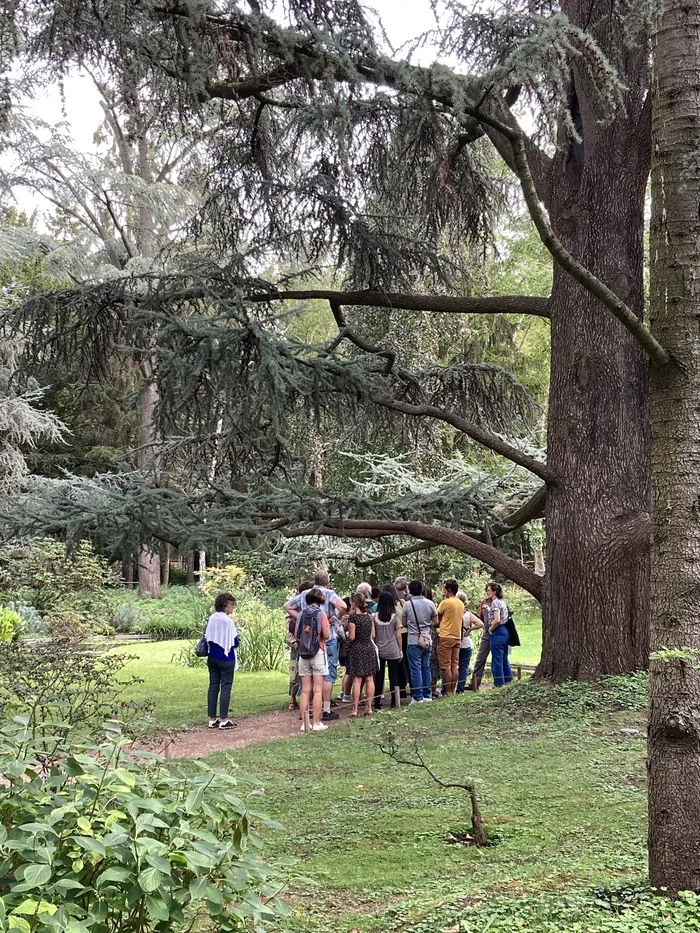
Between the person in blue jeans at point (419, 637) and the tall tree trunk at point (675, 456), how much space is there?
23.7ft

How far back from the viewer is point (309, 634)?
8828 mm

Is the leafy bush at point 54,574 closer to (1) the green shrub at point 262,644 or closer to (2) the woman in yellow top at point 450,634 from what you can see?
(1) the green shrub at point 262,644

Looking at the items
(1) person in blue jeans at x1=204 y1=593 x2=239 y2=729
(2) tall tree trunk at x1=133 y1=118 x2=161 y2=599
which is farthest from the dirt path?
(2) tall tree trunk at x1=133 y1=118 x2=161 y2=599

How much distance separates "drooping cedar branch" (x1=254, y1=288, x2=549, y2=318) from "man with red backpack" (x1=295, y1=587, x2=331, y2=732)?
280 centimetres

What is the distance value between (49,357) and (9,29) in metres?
2.57

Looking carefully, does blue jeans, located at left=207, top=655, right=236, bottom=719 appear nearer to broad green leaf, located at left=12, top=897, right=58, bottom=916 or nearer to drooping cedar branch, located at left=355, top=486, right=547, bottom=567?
drooping cedar branch, located at left=355, top=486, right=547, bottom=567

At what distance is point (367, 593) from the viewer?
9938mm

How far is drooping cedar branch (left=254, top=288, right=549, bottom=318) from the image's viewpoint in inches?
313

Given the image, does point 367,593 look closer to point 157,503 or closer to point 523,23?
point 157,503

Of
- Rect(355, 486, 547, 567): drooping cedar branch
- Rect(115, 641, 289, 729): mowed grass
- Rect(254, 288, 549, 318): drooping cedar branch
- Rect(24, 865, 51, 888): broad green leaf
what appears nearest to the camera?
Rect(24, 865, 51, 888): broad green leaf

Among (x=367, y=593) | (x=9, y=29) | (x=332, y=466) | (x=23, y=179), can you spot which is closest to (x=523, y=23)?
(x=9, y=29)

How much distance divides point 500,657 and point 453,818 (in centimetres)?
620

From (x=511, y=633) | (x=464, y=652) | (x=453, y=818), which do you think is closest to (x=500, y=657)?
(x=511, y=633)

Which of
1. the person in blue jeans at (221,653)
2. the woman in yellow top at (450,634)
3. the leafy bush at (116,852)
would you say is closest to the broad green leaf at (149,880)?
the leafy bush at (116,852)
